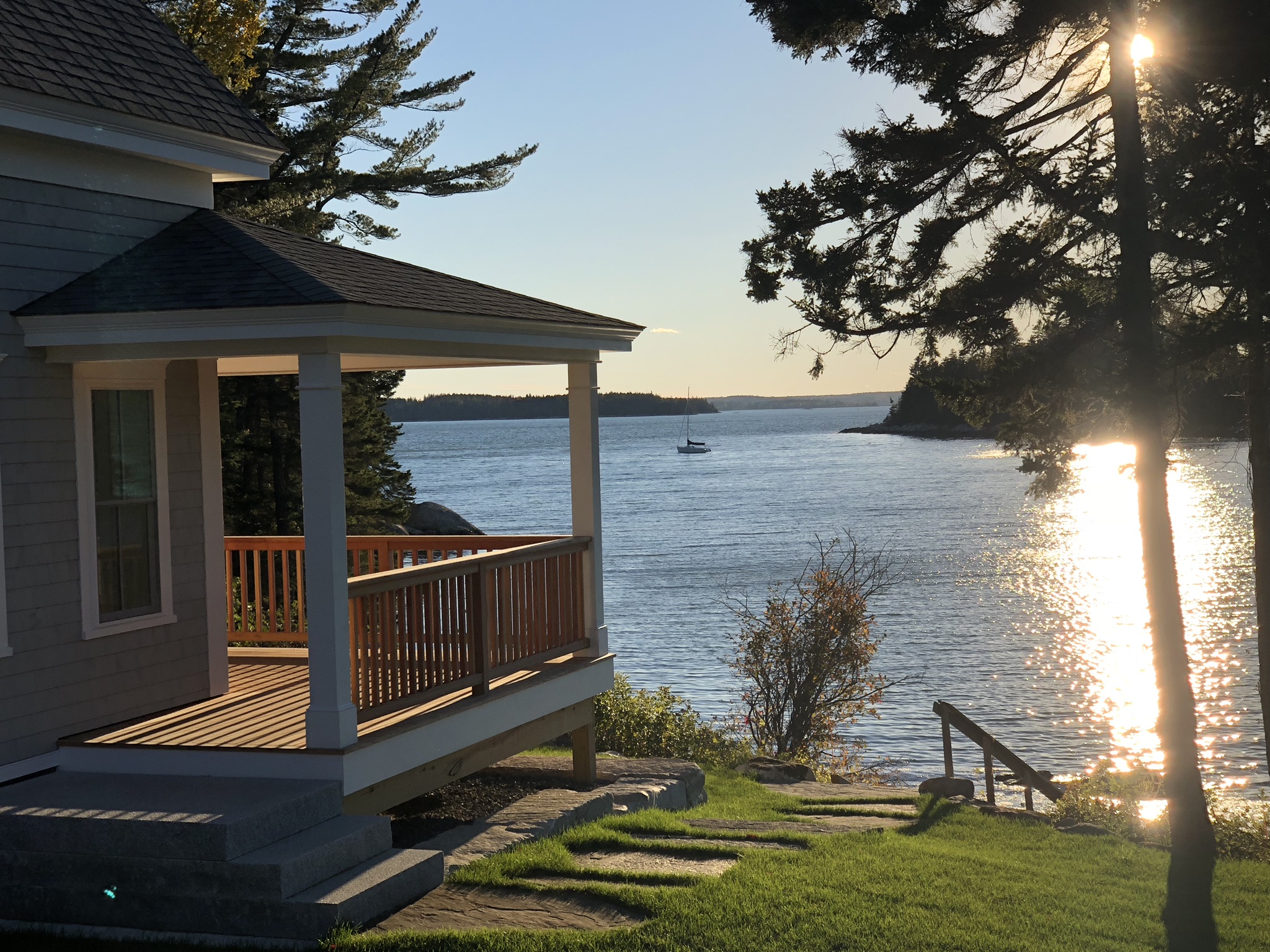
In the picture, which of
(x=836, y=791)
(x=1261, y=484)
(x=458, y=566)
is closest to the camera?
(x=458, y=566)

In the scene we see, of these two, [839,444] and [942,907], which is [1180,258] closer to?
[942,907]

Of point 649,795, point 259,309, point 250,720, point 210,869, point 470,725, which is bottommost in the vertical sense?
point 649,795

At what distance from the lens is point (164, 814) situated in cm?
612

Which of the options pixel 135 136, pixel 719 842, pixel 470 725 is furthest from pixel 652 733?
pixel 135 136

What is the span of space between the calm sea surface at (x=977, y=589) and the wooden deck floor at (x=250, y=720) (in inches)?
270

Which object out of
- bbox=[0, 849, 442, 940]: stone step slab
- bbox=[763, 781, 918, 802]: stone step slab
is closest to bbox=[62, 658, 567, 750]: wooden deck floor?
bbox=[0, 849, 442, 940]: stone step slab

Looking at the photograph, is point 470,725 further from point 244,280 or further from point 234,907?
point 244,280

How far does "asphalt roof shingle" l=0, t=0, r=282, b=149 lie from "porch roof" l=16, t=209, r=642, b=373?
748mm

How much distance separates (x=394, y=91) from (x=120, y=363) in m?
18.8

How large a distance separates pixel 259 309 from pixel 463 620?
98.8 inches

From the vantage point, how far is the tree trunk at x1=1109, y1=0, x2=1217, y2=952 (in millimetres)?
10352

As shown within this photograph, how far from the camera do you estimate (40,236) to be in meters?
7.50

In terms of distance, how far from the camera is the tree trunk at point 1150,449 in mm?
10352

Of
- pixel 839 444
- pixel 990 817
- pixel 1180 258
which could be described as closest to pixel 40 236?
pixel 990 817
